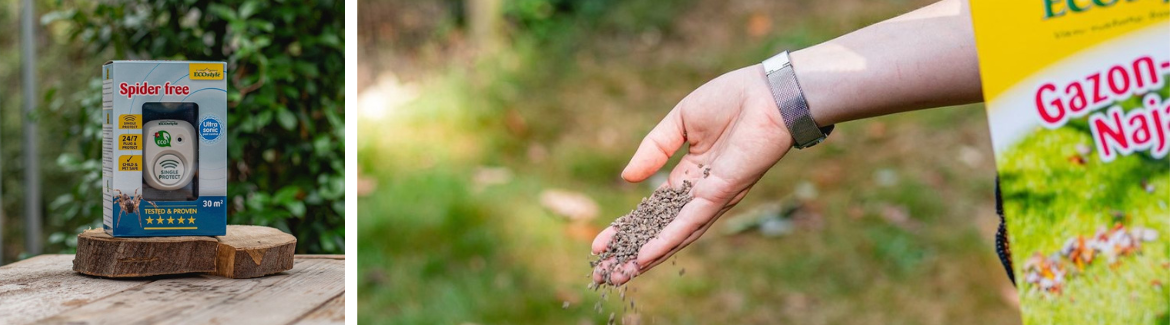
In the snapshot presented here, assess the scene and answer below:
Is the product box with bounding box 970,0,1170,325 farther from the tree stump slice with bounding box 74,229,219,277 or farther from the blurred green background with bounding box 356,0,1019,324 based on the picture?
the blurred green background with bounding box 356,0,1019,324

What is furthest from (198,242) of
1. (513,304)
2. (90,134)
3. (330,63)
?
(513,304)

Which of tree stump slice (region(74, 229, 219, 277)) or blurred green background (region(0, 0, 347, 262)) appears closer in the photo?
tree stump slice (region(74, 229, 219, 277))

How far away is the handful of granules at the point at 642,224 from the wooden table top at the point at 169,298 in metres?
0.40

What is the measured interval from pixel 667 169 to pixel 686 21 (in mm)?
1076

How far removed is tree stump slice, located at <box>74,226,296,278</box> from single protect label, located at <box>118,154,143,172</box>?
0.10 m

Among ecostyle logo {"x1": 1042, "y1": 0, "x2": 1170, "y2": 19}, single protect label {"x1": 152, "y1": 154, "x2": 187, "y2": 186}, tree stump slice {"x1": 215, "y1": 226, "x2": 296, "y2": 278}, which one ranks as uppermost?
ecostyle logo {"x1": 1042, "y1": 0, "x2": 1170, "y2": 19}

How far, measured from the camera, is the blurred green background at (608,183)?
2676 millimetres

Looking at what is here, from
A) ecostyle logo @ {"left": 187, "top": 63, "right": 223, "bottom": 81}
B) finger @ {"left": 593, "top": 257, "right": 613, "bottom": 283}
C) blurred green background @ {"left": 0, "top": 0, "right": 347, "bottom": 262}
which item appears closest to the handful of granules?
finger @ {"left": 593, "top": 257, "right": 613, "bottom": 283}

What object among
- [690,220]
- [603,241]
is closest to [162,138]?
[603,241]

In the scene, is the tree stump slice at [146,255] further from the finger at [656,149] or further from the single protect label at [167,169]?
the finger at [656,149]

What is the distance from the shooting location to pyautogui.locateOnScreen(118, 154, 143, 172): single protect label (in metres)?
1.29

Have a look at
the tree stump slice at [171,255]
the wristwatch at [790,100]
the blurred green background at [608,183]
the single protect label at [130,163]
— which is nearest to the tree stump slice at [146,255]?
the tree stump slice at [171,255]

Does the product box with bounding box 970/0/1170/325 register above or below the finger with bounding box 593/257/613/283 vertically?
above

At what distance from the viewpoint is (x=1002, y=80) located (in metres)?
0.99
